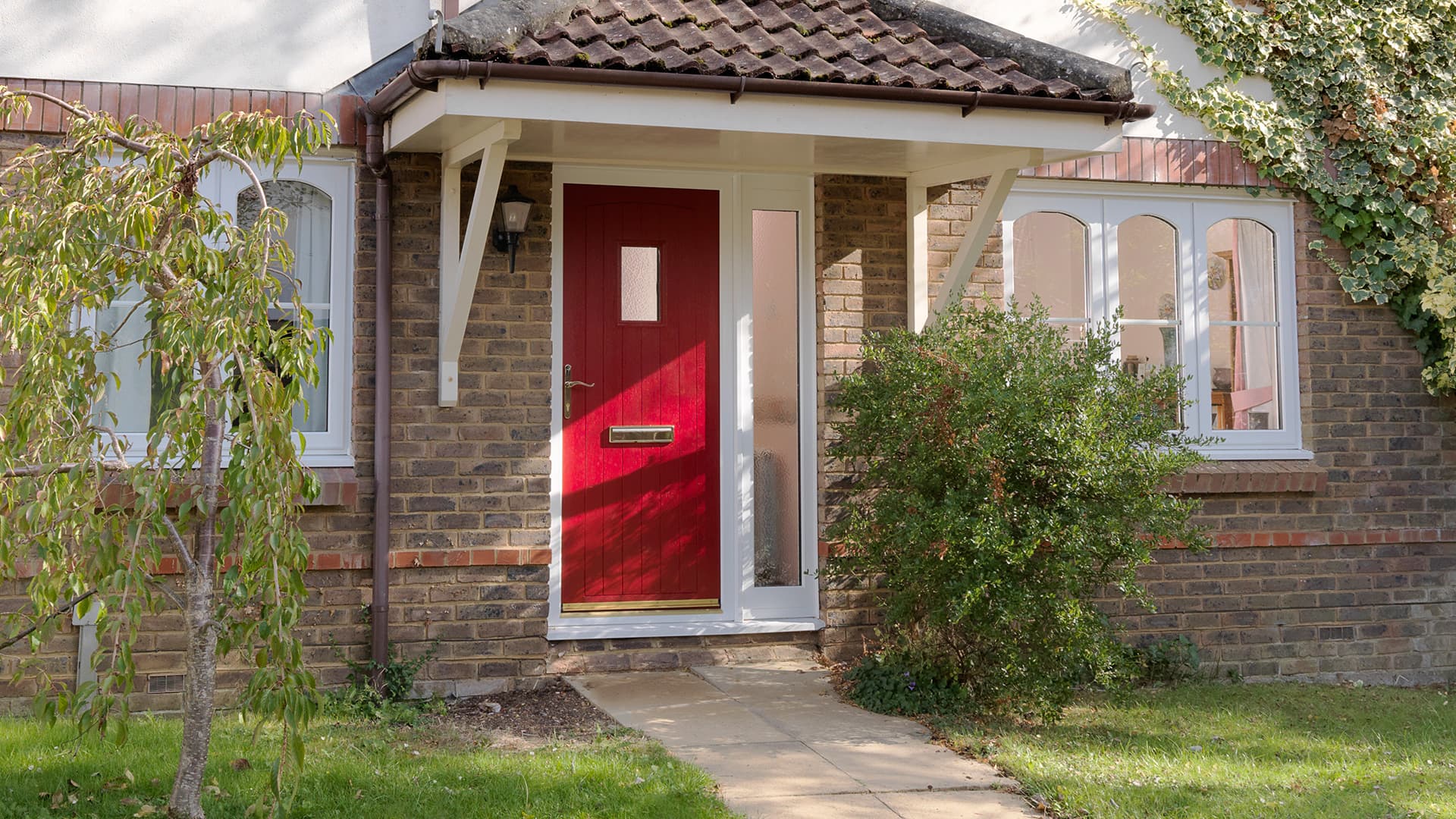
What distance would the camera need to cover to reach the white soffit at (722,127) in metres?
5.09

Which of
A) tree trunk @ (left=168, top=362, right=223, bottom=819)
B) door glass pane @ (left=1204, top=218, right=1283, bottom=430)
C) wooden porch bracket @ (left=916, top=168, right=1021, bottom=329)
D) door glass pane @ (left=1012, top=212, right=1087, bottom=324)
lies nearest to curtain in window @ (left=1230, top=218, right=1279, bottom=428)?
door glass pane @ (left=1204, top=218, right=1283, bottom=430)

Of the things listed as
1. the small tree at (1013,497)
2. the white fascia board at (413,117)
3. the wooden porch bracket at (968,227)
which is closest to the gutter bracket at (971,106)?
the wooden porch bracket at (968,227)

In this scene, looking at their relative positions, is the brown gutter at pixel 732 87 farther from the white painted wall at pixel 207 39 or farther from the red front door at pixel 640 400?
the red front door at pixel 640 400

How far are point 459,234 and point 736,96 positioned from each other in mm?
1607

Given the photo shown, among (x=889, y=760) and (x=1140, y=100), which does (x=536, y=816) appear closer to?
A: (x=889, y=760)

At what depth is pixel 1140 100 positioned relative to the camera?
24.3 feet

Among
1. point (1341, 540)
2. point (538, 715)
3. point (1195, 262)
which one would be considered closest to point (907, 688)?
point (538, 715)

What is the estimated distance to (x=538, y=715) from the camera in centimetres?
572

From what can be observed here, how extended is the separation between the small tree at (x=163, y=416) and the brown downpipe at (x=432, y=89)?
1.25 m

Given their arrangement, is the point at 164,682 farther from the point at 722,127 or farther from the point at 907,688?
the point at 722,127

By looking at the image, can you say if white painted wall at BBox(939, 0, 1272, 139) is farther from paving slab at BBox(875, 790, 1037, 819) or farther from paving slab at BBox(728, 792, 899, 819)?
paving slab at BBox(728, 792, 899, 819)

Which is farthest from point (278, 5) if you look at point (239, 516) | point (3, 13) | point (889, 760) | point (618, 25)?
point (889, 760)

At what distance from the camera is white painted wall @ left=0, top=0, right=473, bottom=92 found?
5.82m

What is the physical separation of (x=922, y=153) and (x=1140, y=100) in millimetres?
2005
